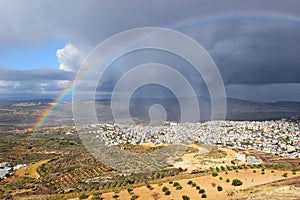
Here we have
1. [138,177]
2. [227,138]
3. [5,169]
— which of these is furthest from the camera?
[227,138]

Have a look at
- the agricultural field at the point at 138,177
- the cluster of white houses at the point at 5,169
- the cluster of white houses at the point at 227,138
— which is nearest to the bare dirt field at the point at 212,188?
the agricultural field at the point at 138,177

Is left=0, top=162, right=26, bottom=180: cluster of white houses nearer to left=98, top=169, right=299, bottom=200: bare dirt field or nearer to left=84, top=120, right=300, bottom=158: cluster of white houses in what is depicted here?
left=84, top=120, right=300, bottom=158: cluster of white houses

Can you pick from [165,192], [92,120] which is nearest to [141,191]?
[165,192]

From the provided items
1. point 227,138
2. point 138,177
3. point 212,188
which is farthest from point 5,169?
point 227,138

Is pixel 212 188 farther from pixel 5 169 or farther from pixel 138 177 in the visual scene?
pixel 5 169

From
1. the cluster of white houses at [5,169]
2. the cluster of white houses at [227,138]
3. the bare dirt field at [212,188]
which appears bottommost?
the cluster of white houses at [5,169]

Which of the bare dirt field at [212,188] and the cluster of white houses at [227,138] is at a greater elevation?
the bare dirt field at [212,188]

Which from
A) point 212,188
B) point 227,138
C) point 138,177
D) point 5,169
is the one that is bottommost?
point 5,169

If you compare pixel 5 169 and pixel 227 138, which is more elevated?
pixel 227 138

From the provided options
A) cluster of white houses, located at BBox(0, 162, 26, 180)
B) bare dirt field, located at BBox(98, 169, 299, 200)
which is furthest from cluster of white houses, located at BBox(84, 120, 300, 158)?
bare dirt field, located at BBox(98, 169, 299, 200)

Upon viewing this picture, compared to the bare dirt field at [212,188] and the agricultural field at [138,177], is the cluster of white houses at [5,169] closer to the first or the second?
the agricultural field at [138,177]

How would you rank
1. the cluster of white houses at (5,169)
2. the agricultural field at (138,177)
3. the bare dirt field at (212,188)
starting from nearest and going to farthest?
the bare dirt field at (212,188)
the agricultural field at (138,177)
the cluster of white houses at (5,169)
